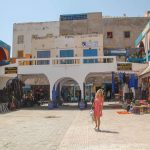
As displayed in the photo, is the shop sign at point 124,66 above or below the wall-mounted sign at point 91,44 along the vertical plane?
below

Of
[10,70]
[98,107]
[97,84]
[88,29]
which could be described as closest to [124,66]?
[10,70]

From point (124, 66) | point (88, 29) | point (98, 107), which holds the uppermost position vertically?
point (88, 29)

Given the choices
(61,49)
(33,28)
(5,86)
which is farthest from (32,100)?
(33,28)

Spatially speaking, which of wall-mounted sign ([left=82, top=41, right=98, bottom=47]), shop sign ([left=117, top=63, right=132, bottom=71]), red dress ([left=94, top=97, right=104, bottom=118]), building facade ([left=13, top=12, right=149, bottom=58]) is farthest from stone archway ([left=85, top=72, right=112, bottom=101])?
red dress ([left=94, top=97, right=104, bottom=118])

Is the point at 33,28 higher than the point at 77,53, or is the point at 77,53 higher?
the point at 33,28

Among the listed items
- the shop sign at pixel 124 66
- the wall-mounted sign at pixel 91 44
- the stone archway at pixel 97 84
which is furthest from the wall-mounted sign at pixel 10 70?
the stone archway at pixel 97 84

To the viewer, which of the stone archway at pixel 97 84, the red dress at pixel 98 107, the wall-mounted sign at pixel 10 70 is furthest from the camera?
the stone archway at pixel 97 84

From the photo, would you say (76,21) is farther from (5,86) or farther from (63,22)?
(5,86)

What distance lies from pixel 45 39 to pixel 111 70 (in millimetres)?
13518

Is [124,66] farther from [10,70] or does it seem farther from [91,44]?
[91,44]

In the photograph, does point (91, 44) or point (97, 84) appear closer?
point (91, 44)

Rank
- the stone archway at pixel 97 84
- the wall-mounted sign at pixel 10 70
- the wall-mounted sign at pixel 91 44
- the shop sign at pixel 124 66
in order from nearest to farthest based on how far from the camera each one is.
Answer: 1. the shop sign at pixel 124 66
2. the wall-mounted sign at pixel 10 70
3. the wall-mounted sign at pixel 91 44
4. the stone archway at pixel 97 84

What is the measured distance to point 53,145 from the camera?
32.3ft

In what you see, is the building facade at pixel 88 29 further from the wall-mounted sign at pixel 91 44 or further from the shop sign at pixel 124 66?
the shop sign at pixel 124 66
